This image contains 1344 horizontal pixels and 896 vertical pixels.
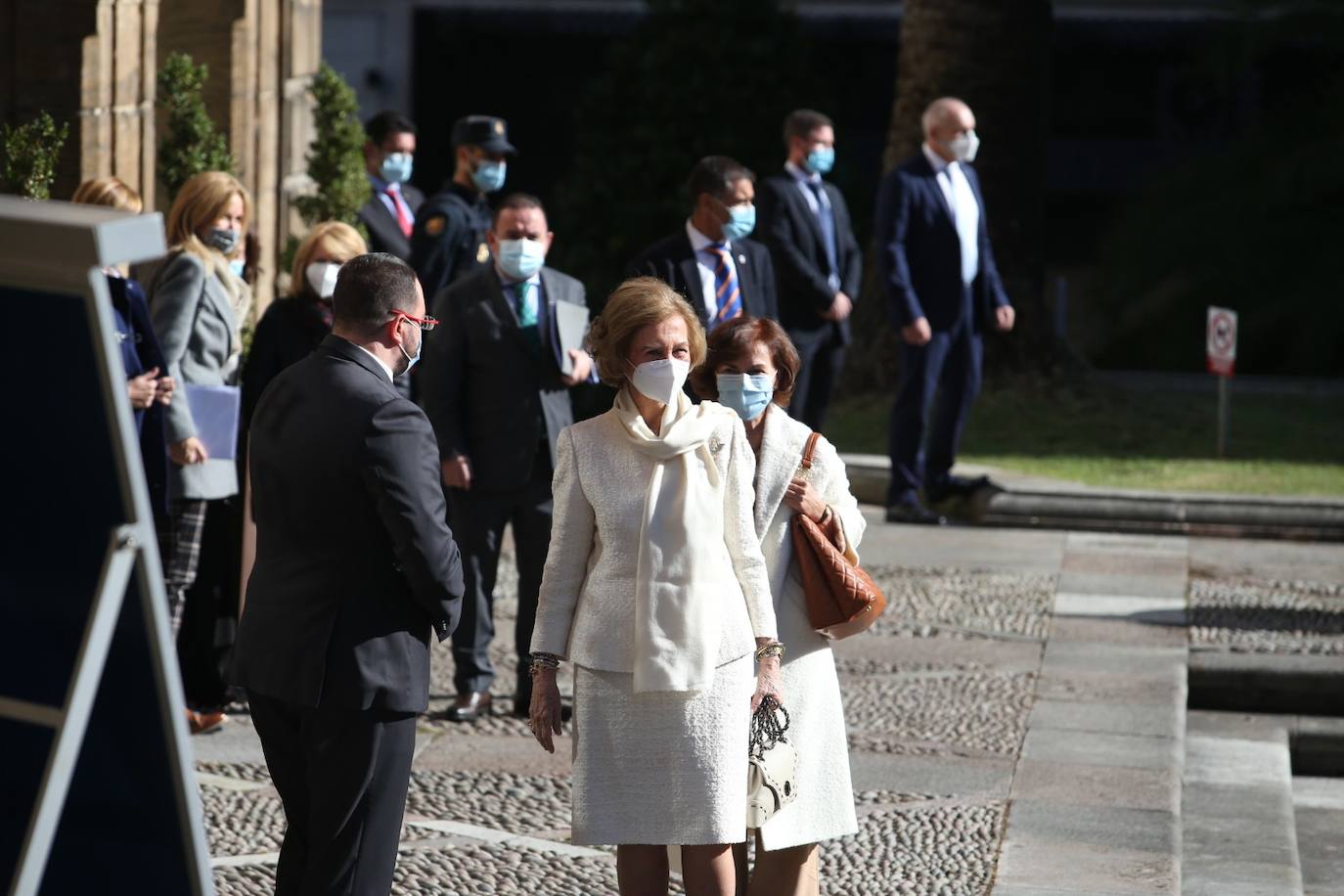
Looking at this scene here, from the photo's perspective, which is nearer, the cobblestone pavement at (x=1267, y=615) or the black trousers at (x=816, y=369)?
the cobblestone pavement at (x=1267, y=615)

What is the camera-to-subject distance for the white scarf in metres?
4.36

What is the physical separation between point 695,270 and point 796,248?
86.3 inches

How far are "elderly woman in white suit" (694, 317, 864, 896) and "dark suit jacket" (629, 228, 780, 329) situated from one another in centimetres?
310

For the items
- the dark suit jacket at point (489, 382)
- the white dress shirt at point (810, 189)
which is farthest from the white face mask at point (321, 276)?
the white dress shirt at point (810, 189)

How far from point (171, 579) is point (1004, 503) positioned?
5719 mm

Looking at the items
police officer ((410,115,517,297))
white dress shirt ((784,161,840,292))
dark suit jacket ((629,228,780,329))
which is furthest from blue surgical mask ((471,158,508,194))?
white dress shirt ((784,161,840,292))

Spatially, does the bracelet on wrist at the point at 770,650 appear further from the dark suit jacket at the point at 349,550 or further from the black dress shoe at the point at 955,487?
the black dress shoe at the point at 955,487

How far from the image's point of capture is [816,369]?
35.3 feet

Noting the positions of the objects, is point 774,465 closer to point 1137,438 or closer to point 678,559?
point 678,559

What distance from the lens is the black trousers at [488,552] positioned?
733 cm

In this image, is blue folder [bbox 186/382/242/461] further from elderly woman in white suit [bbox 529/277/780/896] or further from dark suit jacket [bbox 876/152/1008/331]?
dark suit jacket [bbox 876/152/1008/331]

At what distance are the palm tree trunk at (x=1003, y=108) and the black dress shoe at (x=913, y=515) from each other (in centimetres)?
374

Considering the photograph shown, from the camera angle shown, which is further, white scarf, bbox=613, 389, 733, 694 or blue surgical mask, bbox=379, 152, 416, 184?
blue surgical mask, bbox=379, 152, 416, 184

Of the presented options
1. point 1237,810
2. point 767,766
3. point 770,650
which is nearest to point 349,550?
point 770,650
